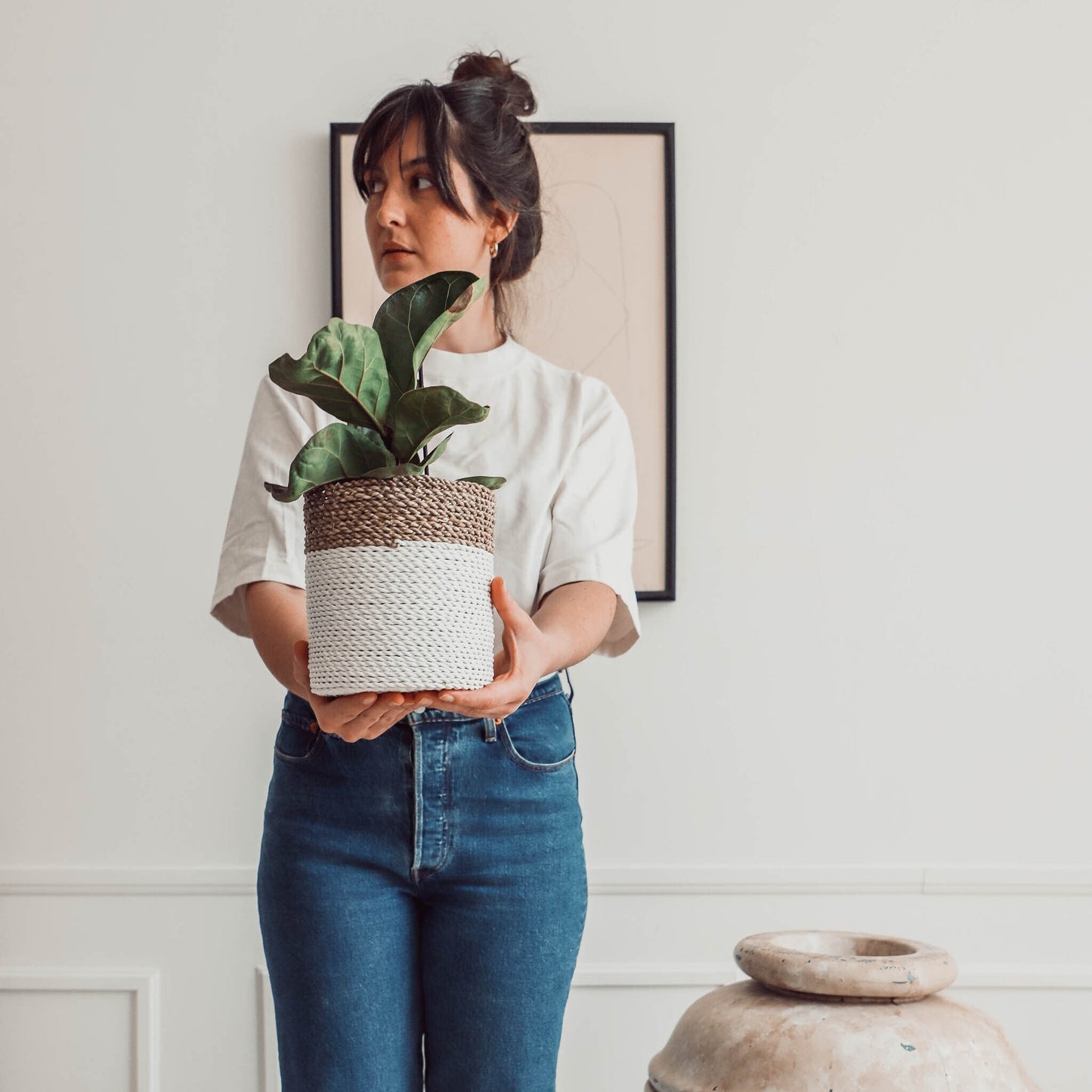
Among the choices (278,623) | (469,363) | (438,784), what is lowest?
(438,784)

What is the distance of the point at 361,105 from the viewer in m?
1.61

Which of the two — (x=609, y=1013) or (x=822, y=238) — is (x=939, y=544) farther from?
(x=609, y=1013)

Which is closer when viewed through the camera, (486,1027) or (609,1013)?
(486,1027)

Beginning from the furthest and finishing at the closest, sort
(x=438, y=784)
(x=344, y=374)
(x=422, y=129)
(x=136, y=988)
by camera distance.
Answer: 1. (x=136, y=988)
2. (x=422, y=129)
3. (x=438, y=784)
4. (x=344, y=374)

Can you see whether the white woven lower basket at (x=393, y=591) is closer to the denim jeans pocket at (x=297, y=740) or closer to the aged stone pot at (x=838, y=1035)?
the denim jeans pocket at (x=297, y=740)

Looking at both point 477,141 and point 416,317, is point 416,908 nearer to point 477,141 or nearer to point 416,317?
point 416,317

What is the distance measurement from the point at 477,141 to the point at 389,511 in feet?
1.46

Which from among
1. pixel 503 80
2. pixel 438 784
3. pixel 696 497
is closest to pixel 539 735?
pixel 438 784

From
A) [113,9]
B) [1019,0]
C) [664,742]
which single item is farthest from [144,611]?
[1019,0]

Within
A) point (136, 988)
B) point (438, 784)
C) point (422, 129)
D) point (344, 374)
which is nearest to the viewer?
point (344, 374)

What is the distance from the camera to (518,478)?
98cm

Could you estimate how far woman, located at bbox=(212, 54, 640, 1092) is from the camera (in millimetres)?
873

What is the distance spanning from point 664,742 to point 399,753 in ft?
2.53

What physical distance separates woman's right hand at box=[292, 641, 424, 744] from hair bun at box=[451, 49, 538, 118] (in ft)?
1.95
